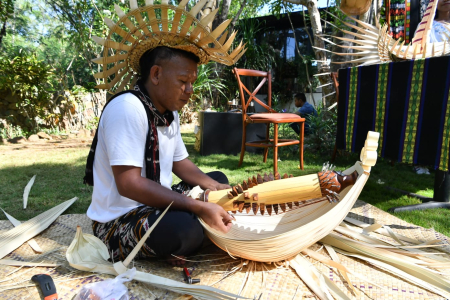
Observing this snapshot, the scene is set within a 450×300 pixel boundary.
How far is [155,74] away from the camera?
58.5 inches

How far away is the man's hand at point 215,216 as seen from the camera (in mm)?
1371

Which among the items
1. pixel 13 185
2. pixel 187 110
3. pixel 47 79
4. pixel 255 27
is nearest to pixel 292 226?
pixel 13 185

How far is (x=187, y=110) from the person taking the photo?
8375mm

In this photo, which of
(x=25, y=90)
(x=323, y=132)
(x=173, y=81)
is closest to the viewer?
(x=173, y=81)

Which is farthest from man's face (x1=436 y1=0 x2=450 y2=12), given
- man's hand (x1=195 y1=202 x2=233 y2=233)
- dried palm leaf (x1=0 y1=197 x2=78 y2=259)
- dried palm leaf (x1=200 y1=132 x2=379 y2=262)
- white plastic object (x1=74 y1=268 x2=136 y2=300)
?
dried palm leaf (x1=0 y1=197 x2=78 y2=259)

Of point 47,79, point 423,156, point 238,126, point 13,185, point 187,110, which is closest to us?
point 423,156

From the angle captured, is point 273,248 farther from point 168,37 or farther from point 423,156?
point 423,156

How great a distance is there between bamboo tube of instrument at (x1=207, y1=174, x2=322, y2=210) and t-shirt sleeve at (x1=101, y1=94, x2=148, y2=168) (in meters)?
0.51

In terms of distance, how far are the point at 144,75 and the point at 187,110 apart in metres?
6.86

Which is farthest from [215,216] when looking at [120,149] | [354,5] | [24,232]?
[354,5]

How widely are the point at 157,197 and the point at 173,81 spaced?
1.75 ft

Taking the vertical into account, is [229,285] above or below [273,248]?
below

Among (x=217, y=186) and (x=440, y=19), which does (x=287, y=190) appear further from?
(x=440, y=19)

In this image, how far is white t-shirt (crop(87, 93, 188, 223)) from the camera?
1.34 m
